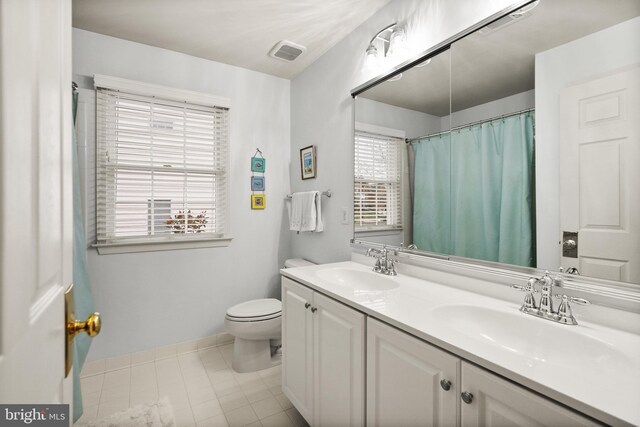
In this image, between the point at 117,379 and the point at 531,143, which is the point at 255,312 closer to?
the point at 117,379

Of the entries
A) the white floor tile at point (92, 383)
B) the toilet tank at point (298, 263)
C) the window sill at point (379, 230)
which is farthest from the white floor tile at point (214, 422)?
the window sill at point (379, 230)

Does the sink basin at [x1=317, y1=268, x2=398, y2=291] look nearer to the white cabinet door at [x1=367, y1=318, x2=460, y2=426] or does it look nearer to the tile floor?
the white cabinet door at [x1=367, y1=318, x2=460, y2=426]

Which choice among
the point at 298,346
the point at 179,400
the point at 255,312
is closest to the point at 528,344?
the point at 298,346

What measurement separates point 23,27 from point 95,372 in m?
2.65

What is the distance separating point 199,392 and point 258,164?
6.03 feet

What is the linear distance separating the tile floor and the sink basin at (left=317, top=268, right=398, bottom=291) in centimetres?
82

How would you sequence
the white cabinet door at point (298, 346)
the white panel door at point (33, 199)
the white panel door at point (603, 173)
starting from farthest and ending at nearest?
the white cabinet door at point (298, 346)
the white panel door at point (603, 173)
the white panel door at point (33, 199)

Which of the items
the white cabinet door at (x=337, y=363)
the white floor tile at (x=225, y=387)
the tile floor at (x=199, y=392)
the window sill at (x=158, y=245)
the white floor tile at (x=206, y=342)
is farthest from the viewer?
the white floor tile at (x=206, y=342)

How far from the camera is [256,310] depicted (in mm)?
2301

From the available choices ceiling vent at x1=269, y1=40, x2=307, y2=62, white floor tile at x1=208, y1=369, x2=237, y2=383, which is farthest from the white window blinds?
white floor tile at x1=208, y1=369, x2=237, y2=383

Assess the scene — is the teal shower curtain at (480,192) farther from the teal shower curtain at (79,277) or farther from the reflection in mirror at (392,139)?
the teal shower curtain at (79,277)

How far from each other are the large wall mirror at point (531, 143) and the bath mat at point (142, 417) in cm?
174

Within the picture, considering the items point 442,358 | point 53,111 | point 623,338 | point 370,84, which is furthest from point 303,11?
point 623,338

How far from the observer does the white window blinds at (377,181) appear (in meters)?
1.89
